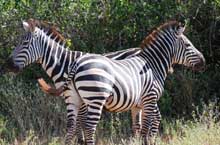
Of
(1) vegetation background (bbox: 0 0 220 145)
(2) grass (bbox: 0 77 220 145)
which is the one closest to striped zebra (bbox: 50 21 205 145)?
(2) grass (bbox: 0 77 220 145)

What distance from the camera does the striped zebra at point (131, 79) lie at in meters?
7.39

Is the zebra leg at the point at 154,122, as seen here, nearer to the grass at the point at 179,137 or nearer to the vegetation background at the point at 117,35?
→ the grass at the point at 179,137

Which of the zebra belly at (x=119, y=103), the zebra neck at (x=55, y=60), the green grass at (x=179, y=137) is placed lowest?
the green grass at (x=179, y=137)

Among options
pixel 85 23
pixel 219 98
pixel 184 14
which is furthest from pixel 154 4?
pixel 219 98

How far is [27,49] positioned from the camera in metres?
7.82

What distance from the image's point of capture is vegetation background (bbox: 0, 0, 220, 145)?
10.6m

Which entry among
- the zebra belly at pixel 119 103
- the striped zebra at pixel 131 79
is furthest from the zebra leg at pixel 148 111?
the zebra belly at pixel 119 103

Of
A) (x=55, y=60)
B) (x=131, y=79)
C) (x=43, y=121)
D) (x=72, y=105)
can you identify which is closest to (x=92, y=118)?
(x=72, y=105)

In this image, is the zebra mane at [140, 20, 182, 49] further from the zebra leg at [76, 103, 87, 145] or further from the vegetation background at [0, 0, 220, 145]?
the vegetation background at [0, 0, 220, 145]

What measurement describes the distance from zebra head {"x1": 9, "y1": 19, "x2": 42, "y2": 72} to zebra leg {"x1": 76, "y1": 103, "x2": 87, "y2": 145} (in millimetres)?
985

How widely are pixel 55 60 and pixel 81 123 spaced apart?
39.0 inches

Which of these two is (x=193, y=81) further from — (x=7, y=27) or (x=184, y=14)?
(x=7, y=27)

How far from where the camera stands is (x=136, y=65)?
8180 mm

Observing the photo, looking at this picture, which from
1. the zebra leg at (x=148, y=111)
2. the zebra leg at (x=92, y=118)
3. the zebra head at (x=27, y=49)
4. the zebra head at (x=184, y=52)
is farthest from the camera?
the zebra head at (x=184, y=52)
